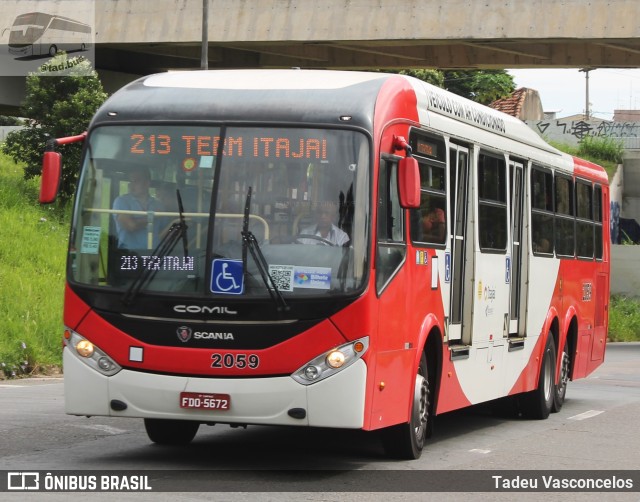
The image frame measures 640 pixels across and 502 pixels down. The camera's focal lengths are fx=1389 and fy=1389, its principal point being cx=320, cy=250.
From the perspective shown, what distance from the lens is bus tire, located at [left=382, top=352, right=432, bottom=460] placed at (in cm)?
1075

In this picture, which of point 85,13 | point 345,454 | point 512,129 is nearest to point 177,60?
point 85,13

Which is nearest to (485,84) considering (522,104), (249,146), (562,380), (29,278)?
(522,104)

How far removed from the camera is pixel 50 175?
10102 mm

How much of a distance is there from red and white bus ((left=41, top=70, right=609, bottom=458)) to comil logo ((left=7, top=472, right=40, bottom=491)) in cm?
67

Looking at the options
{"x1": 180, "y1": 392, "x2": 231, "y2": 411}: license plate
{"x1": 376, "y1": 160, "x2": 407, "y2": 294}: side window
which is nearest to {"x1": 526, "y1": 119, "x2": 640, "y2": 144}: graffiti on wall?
{"x1": 376, "y1": 160, "x2": 407, "y2": 294}: side window

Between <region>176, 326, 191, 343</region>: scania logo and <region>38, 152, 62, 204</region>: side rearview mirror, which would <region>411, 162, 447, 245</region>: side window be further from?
<region>38, 152, 62, 204</region>: side rearview mirror

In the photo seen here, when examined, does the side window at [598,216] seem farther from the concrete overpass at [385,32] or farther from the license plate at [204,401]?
the concrete overpass at [385,32]

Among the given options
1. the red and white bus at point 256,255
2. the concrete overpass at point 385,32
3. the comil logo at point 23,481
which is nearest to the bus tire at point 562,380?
the red and white bus at point 256,255

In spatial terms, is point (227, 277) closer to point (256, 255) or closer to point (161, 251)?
point (256, 255)

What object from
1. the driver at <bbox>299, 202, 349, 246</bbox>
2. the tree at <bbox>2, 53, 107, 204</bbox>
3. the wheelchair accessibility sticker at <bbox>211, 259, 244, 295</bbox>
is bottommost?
the wheelchair accessibility sticker at <bbox>211, 259, 244, 295</bbox>

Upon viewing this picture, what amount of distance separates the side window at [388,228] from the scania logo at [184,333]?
137 cm

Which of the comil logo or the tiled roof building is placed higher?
the tiled roof building

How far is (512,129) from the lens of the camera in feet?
47.0

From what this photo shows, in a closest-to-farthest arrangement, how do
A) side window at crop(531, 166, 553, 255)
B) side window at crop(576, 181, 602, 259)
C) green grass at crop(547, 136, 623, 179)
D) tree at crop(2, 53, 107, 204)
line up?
side window at crop(531, 166, 553, 255) → side window at crop(576, 181, 602, 259) → tree at crop(2, 53, 107, 204) → green grass at crop(547, 136, 623, 179)
